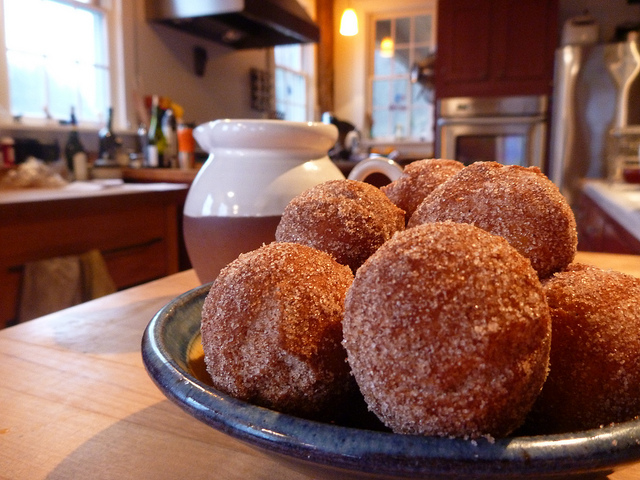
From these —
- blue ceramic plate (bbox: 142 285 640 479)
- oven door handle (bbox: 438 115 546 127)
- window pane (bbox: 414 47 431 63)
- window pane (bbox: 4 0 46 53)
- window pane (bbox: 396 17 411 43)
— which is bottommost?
blue ceramic plate (bbox: 142 285 640 479)

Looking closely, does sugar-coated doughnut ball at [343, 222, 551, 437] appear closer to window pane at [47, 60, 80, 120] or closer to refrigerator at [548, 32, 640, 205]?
window pane at [47, 60, 80, 120]

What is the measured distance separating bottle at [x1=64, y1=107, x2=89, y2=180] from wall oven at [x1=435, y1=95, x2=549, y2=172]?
279 cm

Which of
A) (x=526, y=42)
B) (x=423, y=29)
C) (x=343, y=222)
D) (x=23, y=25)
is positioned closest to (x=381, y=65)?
(x=423, y=29)

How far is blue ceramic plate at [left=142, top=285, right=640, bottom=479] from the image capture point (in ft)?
0.73

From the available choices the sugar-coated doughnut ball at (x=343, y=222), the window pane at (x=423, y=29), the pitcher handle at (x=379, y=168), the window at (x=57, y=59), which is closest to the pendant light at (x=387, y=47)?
the window pane at (x=423, y=29)

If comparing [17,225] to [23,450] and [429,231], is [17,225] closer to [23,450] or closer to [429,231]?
[23,450]

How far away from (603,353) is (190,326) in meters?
0.32

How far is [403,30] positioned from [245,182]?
217 inches

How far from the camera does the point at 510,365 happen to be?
258 millimetres

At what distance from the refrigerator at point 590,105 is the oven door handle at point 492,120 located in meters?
0.20

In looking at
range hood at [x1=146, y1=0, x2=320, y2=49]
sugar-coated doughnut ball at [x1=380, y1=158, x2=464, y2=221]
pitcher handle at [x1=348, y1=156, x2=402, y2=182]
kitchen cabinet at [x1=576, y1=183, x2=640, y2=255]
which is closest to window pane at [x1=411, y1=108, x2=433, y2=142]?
range hood at [x1=146, y1=0, x2=320, y2=49]

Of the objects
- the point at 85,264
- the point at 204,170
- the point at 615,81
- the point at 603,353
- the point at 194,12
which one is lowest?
the point at 85,264

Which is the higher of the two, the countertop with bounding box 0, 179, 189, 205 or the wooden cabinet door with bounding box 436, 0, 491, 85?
the wooden cabinet door with bounding box 436, 0, 491, 85

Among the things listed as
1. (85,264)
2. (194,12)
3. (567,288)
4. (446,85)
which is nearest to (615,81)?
(446,85)
